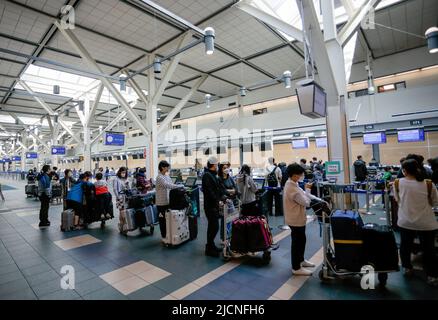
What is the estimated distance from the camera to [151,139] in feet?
33.2

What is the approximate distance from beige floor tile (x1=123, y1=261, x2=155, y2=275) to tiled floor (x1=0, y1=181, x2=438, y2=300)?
0.01 m

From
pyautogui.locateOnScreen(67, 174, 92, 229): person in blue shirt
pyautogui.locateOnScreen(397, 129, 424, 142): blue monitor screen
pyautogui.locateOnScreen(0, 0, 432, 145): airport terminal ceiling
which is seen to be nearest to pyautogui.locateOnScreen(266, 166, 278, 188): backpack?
pyautogui.locateOnScreen(0, 0, 432, 145): airport terminal ceiling

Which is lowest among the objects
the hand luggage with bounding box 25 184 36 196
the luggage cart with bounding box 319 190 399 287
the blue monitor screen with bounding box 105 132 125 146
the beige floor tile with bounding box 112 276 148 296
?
the beige floor tile with bounding box 112 276 148 296

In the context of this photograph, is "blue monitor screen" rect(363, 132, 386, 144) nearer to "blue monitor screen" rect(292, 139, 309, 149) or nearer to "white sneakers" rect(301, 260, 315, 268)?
"blue monitor screen" rect(292, 139, 309, 149)

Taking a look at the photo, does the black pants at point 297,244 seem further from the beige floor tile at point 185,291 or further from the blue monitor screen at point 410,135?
the blue monitor screen at point 410,135

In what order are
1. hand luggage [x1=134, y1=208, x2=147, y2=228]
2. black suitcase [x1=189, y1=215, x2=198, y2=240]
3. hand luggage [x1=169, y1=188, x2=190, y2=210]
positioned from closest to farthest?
hand luggage [x1=169, y1=188, x2=190, y2=210], black suitcase [x1=189, y1=215, x2=198, y2=240], hand luggage [x1=134, y1=208, x2=147, y2=228]

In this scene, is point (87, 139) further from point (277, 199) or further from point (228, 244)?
point (228, 244)

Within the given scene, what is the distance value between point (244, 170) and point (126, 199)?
2.73 m

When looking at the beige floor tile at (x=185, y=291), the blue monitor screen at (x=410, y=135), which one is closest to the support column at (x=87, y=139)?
the beige floor tile at (x=185, y=291)

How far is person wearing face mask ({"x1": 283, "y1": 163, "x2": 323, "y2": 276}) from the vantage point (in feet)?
9.52

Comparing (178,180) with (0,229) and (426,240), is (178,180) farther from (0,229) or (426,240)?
(426,240)

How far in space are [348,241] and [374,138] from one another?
30.0 ft

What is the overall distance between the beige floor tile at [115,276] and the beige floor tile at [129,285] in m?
0.09

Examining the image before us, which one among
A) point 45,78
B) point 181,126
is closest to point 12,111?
point 45,78
